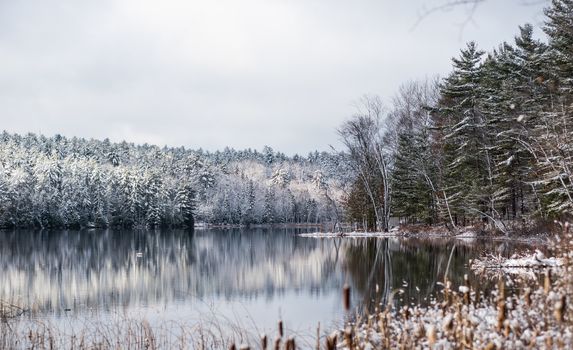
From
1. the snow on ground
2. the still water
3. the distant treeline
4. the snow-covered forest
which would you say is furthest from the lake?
the snow-covered forest

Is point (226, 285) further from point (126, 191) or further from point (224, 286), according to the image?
point (126, 191)

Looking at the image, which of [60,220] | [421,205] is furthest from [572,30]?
[60,220]

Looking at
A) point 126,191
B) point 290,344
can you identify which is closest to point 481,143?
point 290,344

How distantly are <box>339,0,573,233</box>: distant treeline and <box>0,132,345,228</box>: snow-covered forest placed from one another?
538cm

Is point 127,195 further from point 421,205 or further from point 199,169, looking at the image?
point 421,205

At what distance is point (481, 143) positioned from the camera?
36.8 m

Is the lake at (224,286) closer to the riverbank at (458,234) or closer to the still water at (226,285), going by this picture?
the still water at (226,285)

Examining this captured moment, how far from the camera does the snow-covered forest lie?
86.8 meters

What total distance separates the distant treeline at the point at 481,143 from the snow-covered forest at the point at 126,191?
5.38m

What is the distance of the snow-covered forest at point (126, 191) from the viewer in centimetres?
8681

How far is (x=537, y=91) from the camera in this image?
94.5 feet

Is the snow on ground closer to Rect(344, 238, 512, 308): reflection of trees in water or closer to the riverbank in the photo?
Rect(344, 238, 512, 308): reflection of trees in water

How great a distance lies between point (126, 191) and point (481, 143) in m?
73.9

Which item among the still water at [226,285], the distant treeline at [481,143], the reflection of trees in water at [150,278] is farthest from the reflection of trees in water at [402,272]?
the distant treeline at [481,143]
